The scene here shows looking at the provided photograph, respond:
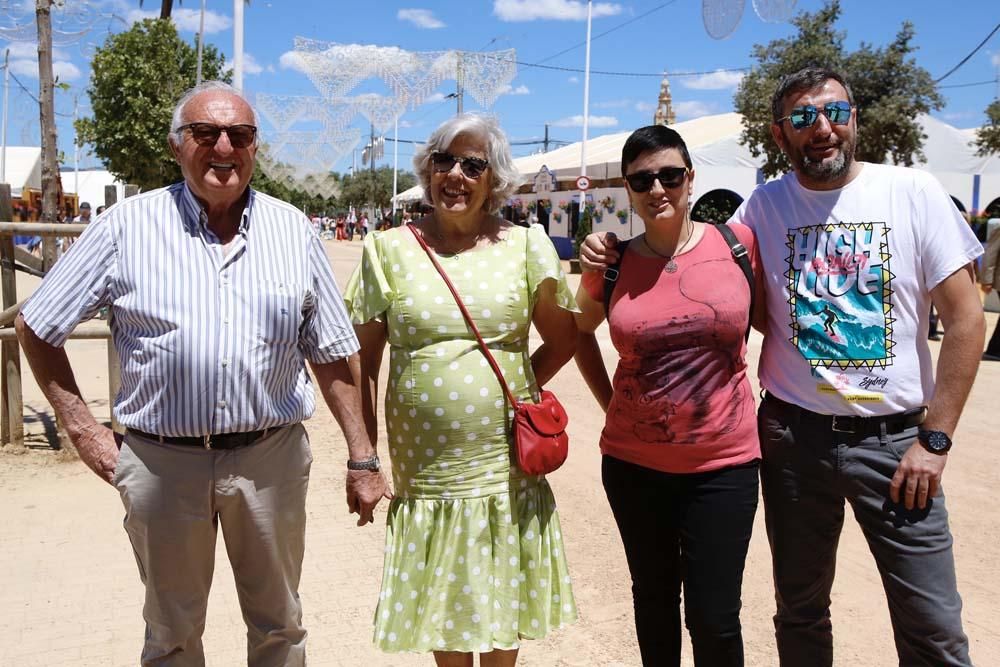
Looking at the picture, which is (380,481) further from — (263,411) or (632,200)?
(632,200)

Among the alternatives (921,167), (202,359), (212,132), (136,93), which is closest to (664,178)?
(212,132)

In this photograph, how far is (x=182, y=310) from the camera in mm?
2453

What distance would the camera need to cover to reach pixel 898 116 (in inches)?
806

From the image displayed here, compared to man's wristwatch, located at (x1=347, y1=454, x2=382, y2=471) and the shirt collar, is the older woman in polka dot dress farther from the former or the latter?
the shirt collar

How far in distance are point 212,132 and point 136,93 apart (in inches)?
878

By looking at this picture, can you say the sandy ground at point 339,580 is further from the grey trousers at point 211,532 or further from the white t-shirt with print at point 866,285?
the white t-shirt with print at point 866,285

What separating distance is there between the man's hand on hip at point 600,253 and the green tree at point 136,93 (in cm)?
2148

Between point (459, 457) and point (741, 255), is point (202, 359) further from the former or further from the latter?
point (741, 255)

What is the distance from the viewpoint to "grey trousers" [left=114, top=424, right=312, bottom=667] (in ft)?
8.34

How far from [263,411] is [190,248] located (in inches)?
20.5

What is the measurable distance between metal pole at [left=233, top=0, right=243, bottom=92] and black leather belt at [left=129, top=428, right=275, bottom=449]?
857 centimetres

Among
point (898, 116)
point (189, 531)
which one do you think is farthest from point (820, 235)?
point (898, 116)

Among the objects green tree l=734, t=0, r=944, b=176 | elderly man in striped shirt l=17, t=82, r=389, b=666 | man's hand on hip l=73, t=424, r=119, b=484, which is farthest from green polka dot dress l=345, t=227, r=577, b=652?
green tree l=734, t=0, r=944, b=176

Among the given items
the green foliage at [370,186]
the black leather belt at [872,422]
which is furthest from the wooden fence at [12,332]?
the green foliage at [370,186]
